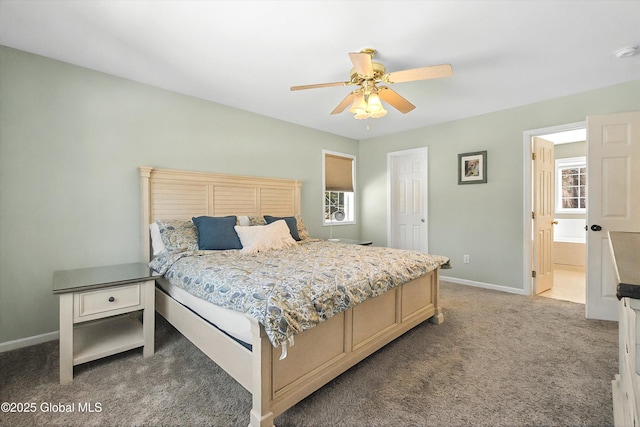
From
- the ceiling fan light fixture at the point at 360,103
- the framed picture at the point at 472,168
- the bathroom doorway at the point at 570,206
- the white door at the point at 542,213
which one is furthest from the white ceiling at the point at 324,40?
the bathroom doorway at the point at 570,206

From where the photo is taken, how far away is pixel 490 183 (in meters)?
3.98

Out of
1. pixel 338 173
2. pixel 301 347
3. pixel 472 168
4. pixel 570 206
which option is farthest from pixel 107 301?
pixel 570 206

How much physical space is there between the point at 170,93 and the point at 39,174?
4.71 ft

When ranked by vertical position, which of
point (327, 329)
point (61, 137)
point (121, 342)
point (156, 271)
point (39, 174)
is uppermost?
point (61, 137)

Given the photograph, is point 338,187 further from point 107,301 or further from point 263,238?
point 107,301

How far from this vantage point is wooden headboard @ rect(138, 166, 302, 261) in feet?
9.54

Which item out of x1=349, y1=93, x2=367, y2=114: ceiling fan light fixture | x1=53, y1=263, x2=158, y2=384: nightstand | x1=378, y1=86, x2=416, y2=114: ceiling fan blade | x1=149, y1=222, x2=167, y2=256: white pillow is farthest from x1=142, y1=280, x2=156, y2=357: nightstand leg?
x1=378, y1=86, x2=416, y2=114: ceiling fan blade

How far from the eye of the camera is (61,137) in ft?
8.23

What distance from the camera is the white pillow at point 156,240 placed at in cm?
275

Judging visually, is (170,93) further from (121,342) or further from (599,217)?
(599,217)

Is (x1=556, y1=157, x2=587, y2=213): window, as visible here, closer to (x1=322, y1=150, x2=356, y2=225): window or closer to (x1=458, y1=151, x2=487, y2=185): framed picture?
(x1=458, y1=151, x2=487, y2=185): framed picture

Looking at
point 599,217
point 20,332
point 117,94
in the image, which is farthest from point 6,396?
point 599,217

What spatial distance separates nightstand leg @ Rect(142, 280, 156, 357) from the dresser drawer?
0.04 meters

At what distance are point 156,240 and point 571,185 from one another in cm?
723
